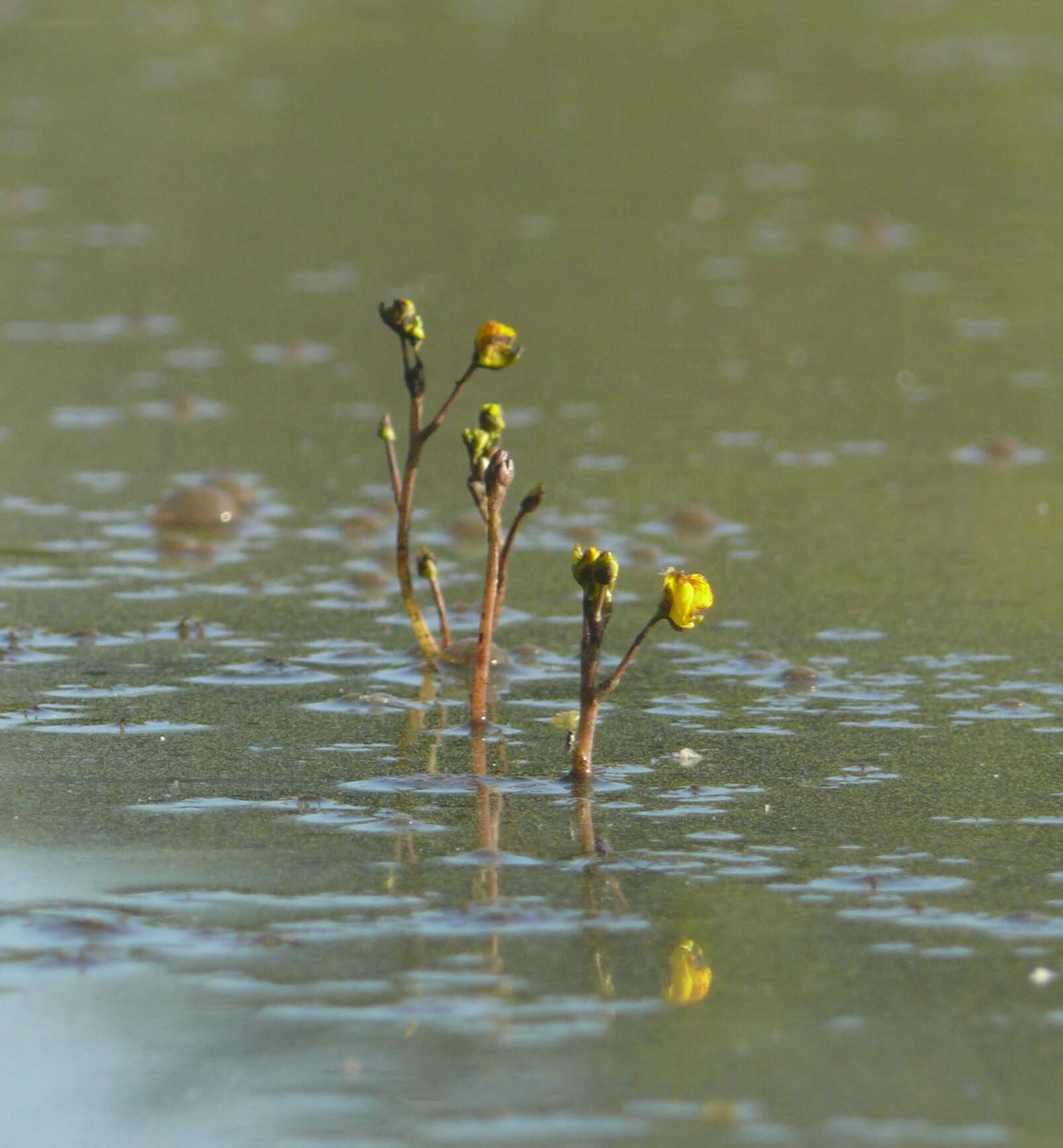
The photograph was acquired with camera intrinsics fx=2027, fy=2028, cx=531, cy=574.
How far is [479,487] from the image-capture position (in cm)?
321

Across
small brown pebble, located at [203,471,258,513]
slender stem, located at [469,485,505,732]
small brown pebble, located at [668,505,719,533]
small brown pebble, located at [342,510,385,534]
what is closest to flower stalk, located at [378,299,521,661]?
slender stem, located at [469,485,505,732]

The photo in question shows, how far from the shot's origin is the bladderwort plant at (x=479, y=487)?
296cm

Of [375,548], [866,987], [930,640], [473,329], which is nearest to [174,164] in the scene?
[473,329]

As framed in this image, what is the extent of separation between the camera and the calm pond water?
1947mm

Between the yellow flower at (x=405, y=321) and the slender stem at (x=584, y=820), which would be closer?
the slender stem at (x=584, y=820)

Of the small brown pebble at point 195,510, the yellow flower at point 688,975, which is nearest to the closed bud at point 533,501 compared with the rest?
the yellow flower at point 688,975

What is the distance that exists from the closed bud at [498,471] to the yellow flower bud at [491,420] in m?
0.12

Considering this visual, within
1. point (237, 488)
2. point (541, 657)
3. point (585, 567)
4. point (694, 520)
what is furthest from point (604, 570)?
point (237, 488)

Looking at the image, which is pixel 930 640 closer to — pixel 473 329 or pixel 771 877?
pixel 771 877

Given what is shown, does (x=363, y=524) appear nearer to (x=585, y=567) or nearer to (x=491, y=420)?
(x=491, y=420)

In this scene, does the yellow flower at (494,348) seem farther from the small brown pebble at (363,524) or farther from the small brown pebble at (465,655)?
the small brown pebble at (363,524)

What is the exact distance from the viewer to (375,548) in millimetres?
4125

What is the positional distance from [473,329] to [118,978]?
3991 mm

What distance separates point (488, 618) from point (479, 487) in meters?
0.33
